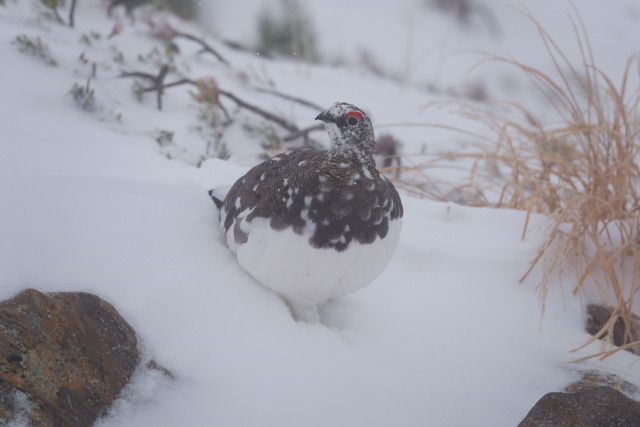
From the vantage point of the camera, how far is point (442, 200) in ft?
9.72

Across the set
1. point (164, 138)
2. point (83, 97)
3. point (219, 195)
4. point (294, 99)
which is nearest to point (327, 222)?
point (219, 195)

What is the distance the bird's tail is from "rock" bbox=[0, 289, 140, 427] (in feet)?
2.41

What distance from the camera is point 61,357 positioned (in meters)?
1.24

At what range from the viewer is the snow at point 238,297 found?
4.69 ft

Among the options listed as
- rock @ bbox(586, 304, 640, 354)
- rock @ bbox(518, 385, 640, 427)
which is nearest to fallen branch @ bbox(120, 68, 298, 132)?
rock @ bbox(586, 304, 640, 354)

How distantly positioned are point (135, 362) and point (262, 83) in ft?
11.1

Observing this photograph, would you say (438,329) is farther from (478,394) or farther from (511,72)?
(511,72)

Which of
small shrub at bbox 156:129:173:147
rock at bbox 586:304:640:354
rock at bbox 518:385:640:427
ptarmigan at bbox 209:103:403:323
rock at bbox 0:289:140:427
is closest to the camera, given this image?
A: rock at bbox 0:289:140:427

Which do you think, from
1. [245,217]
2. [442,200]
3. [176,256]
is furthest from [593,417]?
[442,200]

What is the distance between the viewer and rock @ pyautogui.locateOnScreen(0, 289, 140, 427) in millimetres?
1139

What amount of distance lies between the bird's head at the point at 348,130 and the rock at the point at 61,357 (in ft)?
2.81

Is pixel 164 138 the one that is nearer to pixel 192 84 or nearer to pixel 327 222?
pixel 192 84

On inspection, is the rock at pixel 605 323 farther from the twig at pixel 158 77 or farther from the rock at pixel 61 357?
the twig at pixel 158 77

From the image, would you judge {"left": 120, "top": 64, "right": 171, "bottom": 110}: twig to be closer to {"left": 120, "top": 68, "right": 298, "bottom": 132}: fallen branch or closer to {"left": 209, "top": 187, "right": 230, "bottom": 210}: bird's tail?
{"left": 120, "top": 68, "right": 298, "bottom": 132}: fallen branch
